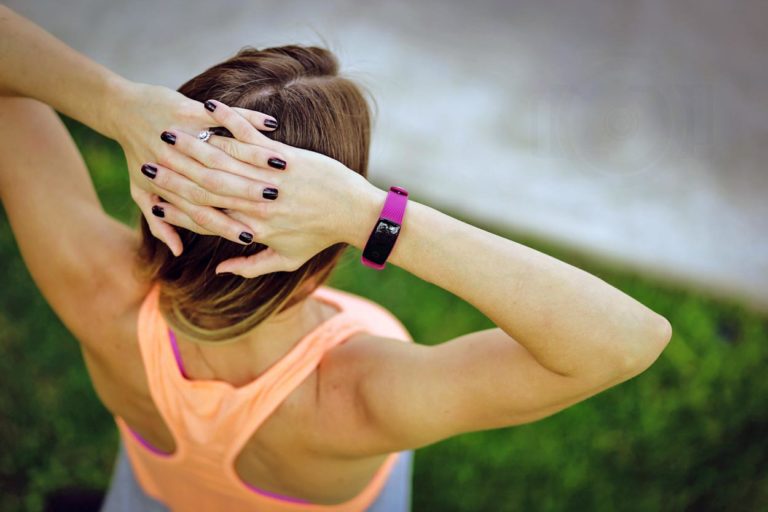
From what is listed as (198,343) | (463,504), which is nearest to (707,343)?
(463,504)

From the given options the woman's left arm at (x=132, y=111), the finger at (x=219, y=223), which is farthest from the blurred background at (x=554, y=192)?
the finger at (x=219, y=223)

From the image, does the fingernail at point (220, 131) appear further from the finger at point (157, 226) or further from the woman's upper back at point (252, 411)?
the woman's upper back at point (252, 411)

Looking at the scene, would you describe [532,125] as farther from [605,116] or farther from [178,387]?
[178,387]

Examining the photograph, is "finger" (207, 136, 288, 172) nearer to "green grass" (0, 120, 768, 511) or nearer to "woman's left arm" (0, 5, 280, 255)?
"woman's left arm" (0, 5, 280, 255)

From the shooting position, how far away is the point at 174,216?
1.27 m

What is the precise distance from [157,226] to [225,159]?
22 centimetres

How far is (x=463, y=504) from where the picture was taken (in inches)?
115

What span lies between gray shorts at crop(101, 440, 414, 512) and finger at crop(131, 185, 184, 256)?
974 millimetres

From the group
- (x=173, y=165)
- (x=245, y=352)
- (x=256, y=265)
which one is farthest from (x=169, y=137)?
(x=245, y=352)

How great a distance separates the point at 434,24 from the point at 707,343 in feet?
8.71

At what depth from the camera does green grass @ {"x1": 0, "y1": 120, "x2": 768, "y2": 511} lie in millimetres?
2932

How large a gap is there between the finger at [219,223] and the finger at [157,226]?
10 cm

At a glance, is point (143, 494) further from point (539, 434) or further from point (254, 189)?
point (539, 434)

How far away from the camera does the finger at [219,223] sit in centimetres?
122
